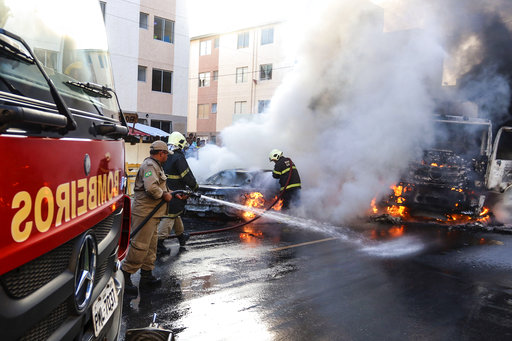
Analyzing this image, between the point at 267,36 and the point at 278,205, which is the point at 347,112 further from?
the point at 267,36

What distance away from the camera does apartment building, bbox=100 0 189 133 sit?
2097 cm

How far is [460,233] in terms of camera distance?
9.33 meters

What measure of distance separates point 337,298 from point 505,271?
3.19 metres

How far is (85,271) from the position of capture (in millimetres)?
1874

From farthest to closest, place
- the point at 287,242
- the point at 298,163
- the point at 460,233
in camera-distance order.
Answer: the point at 298,163
the point at 460,233
the point at 287,242

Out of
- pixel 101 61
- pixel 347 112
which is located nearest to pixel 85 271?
pixel 101 61

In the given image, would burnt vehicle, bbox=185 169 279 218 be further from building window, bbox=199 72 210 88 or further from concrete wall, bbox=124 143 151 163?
building window, bbox=199 72 210 88

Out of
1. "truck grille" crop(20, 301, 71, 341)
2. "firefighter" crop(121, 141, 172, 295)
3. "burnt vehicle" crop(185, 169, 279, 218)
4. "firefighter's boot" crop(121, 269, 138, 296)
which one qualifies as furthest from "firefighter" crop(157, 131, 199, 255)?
"truck grille" crop(20, 301, 71, 341)

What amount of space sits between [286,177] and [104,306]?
763cm

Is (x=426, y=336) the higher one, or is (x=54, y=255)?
(x=54, y=255)

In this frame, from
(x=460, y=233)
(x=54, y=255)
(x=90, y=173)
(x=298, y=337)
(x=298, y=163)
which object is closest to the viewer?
(x=54, y=255)

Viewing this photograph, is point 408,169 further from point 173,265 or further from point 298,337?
point 298,337

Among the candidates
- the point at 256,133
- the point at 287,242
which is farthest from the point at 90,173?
the point at 256,133

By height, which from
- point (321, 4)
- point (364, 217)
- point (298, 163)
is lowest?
point (364, 217)
